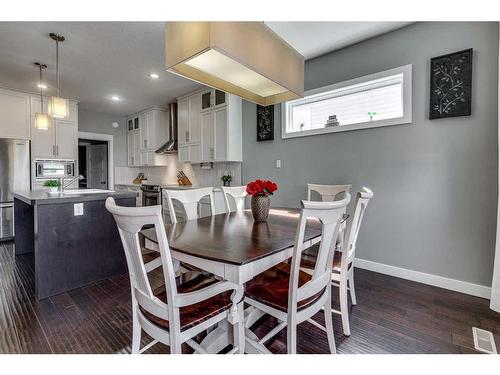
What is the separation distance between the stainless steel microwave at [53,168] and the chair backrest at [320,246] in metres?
5.37

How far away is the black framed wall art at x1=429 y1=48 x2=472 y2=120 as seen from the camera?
2271 mm

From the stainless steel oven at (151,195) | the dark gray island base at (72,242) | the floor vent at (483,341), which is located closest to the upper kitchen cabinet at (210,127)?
the stainless steel oven at (151,195)

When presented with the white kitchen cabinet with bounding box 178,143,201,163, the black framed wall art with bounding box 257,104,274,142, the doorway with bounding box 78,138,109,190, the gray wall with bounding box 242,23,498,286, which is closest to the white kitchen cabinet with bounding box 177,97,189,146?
the white kitchen cabinet with bounding box 178,143,201,163

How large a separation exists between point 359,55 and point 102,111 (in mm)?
5499

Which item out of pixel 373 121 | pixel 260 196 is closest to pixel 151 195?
pixel 260 196

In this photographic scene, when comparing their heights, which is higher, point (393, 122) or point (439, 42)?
point (439, 42)

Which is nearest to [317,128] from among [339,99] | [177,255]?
[339,99]

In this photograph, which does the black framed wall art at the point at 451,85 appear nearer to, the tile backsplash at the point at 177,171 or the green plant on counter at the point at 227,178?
the tile backsplash at the point at 177,171

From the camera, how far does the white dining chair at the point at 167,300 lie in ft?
3.38

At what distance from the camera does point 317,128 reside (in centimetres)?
337

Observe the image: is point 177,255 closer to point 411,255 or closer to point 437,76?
point 411,255

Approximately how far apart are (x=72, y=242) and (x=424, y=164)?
11.6ft

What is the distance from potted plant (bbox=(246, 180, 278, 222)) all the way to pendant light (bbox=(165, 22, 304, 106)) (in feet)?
2.69

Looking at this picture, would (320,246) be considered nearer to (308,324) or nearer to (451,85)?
(308,324)
